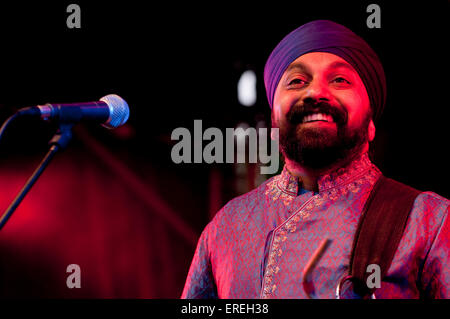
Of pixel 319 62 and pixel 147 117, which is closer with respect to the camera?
pixel 319 62

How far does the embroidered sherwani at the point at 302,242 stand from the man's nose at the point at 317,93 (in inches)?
11.9

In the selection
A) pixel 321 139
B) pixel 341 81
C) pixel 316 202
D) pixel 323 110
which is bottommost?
pixel 316 202

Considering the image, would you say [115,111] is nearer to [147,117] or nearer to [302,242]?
[302,242]

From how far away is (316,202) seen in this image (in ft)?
6.14

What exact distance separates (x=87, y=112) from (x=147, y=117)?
2.49 m

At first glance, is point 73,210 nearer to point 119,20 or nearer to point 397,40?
point 119,20

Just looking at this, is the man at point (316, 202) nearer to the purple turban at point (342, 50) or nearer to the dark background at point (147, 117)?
the purple turban at point (342, 50)

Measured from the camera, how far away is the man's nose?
5.97 ft

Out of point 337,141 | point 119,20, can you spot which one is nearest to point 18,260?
point 119,20

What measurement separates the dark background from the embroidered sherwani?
0.89 m

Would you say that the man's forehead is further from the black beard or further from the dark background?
the dark background

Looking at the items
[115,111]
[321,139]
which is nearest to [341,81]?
[321,139]

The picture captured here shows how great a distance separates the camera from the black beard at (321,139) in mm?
1836

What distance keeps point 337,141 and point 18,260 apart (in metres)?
3.29
